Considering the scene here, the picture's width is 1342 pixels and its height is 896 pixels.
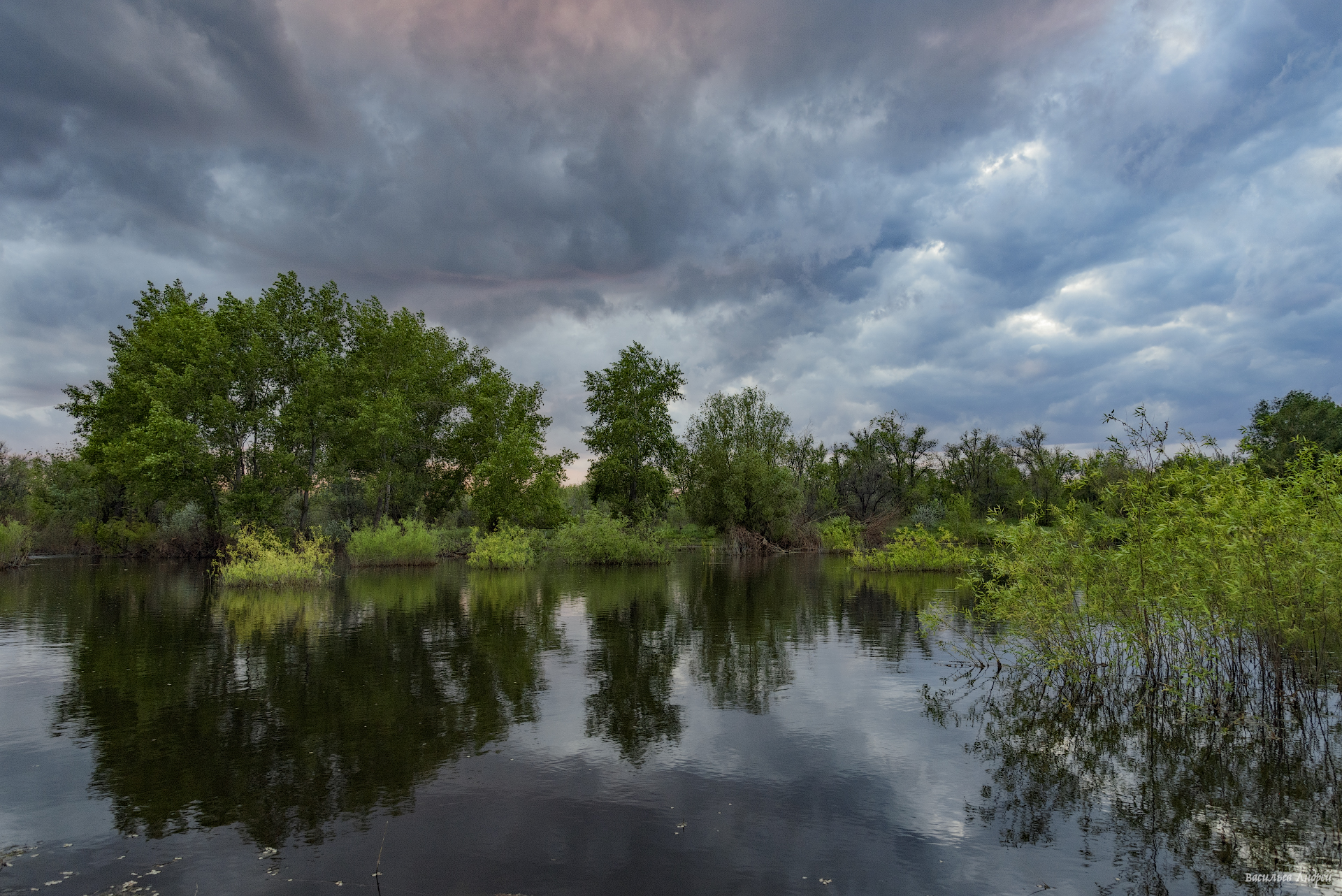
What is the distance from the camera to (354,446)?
44781mm

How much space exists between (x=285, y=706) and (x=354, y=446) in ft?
125

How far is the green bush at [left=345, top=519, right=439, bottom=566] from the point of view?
3697 cm

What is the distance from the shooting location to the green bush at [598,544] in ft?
134

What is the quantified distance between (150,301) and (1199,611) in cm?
6110

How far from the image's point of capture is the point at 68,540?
50250 mm

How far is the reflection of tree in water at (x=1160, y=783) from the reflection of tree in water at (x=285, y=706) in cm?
632

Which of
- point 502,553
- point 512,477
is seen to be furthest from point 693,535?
point 502,553

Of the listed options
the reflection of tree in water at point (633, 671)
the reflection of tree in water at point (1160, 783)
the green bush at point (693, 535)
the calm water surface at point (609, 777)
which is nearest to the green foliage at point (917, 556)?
the reflection of tree in water at point (633, 671)

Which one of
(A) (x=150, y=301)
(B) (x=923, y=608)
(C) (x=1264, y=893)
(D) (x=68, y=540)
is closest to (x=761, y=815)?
(C) (x=1264, y=893)

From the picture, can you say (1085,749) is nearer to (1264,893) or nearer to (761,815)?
(1264,893)

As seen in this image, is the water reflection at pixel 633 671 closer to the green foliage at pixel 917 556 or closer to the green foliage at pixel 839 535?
the green foliage at pixel 917 556

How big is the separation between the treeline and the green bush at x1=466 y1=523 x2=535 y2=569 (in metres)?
4.81

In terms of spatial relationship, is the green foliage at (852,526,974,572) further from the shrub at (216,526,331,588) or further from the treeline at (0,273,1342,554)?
the shrub at (216,526,331,588)

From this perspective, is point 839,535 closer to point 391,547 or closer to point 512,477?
point 512,477
